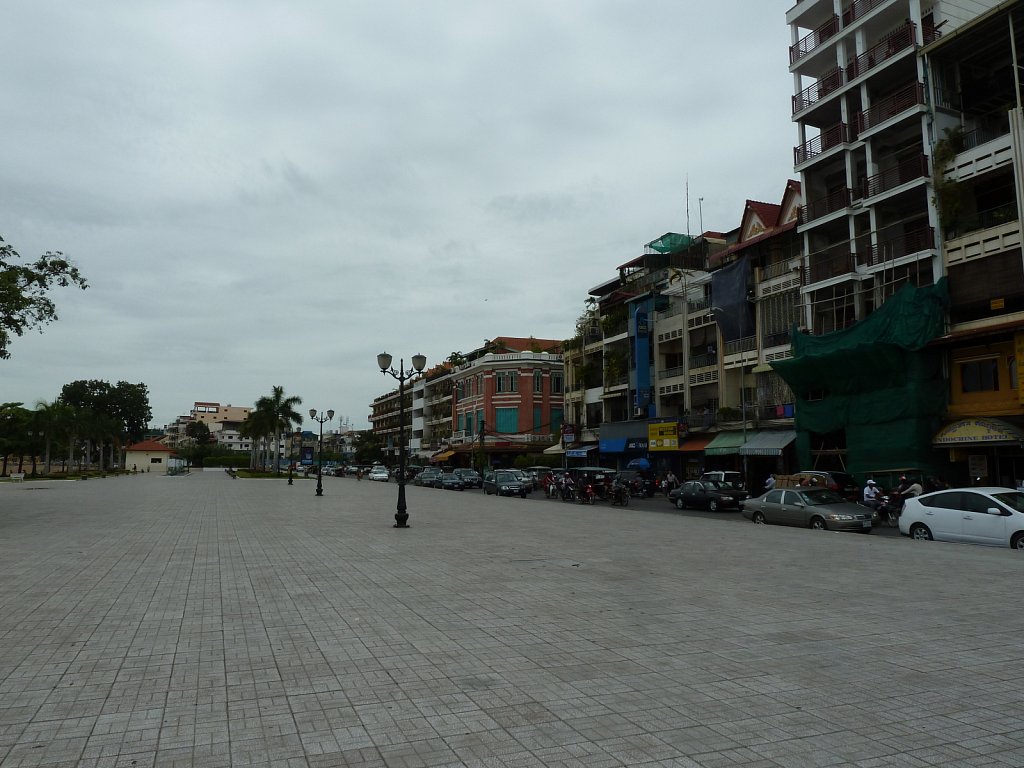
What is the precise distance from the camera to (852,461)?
1236 inches

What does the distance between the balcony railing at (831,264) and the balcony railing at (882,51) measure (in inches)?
312

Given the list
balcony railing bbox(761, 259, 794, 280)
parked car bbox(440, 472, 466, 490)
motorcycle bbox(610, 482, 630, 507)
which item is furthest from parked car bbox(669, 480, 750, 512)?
parked car bbox(440, 472, 466, 490)

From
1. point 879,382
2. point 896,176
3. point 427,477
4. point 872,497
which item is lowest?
point 427,477

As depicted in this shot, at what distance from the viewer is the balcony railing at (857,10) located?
32688mm

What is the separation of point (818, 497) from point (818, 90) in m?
24.3

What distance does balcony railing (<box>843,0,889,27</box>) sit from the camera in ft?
107

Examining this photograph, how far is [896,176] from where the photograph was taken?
101 feet

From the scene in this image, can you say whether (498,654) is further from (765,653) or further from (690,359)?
(690,359)

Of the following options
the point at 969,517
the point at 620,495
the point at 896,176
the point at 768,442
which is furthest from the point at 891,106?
the point at 969,517

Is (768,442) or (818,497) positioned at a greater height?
(768,442)

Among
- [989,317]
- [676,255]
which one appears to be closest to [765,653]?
[989,317]

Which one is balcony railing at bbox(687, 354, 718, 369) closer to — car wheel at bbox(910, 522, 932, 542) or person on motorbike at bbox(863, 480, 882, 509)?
person on motorbike at bbox(863, 480, 882, 509)

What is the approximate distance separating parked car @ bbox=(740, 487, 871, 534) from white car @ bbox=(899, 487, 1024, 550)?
2061 mm

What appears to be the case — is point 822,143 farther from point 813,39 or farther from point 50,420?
point 50,420
